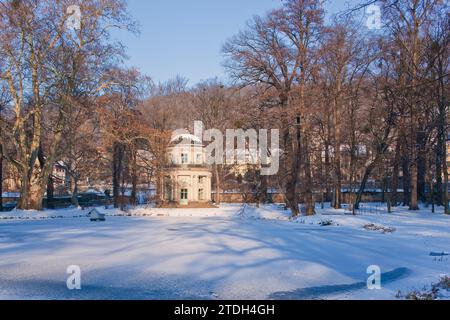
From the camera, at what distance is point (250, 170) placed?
135 feet

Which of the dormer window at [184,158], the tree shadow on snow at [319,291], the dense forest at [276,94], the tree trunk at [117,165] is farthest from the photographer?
the dormer window at [184,158]

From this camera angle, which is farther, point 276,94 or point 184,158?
point 184,158

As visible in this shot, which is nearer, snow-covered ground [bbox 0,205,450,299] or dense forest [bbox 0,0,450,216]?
snow-covered ground [bbox 0,205,450,299]

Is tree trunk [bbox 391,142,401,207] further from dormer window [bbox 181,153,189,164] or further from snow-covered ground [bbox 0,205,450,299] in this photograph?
dormer window [bbox 181,153,189,164]

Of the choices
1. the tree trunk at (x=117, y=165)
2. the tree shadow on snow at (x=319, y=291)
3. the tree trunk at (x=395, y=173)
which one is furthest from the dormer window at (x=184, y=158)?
the tree shadow on snow at (x=319, y=291)

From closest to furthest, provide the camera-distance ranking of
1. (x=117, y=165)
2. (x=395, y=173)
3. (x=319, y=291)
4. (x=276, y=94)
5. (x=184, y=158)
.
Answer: (x=319, y=291) < (x=276, y=94) < (x=395, y=173) < (x=117, y=165) < (x=184, y=158)

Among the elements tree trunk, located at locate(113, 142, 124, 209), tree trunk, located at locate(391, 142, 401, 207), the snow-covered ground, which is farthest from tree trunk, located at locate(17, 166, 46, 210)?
tree trunk, located at locate(391, 142, 401, 207)

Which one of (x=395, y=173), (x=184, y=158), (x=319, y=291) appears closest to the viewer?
(x=319, y=291)

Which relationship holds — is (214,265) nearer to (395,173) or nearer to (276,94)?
(276,94)

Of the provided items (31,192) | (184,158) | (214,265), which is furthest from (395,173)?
(214,265)

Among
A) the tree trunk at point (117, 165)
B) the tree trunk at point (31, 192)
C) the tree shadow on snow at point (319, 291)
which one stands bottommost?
the tree shadow on snow at point (319, 291)

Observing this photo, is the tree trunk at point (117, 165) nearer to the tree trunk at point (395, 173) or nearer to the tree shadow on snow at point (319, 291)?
the tree trunk at point (395, 173)
